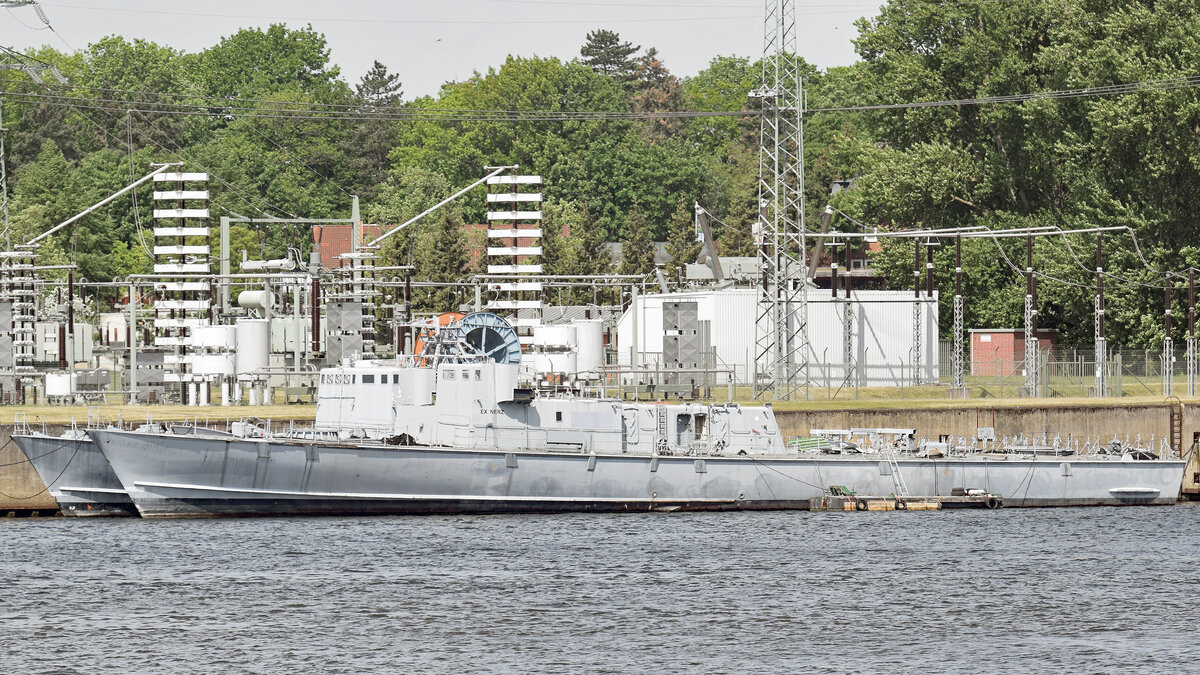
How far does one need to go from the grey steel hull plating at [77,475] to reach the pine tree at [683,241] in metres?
76.1

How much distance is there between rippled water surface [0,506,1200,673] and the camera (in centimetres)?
3966

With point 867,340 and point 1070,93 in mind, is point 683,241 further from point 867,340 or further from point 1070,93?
point 867,340

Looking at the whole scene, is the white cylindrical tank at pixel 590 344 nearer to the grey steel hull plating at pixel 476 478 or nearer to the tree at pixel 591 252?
the grey steel hull plating at pixel 476 478

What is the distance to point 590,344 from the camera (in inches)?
3401

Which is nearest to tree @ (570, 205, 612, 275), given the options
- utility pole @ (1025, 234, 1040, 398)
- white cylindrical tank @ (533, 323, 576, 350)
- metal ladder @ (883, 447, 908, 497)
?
white cylindrical tank @ (533, 323, 576, 350)

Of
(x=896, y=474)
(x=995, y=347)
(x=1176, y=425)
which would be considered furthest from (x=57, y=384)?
(x=995, y=347)

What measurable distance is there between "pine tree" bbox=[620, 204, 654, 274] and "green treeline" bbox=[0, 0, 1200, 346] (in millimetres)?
297

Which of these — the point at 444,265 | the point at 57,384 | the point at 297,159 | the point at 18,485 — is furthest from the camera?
the point at 297,159

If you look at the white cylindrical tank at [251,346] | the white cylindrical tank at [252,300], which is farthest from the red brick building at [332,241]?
the white cylindrical tank at [251,346]

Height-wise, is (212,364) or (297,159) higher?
(297,159)

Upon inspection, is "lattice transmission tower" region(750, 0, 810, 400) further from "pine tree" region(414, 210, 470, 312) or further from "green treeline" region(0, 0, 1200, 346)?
"pine tree" region(414, 210, 470, 312)

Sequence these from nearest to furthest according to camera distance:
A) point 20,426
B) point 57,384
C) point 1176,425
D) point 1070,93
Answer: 1. point 20,426
2. point 1176,425
3. point 57,384
4. point 1070,93

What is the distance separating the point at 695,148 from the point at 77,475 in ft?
412

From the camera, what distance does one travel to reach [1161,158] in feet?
308
